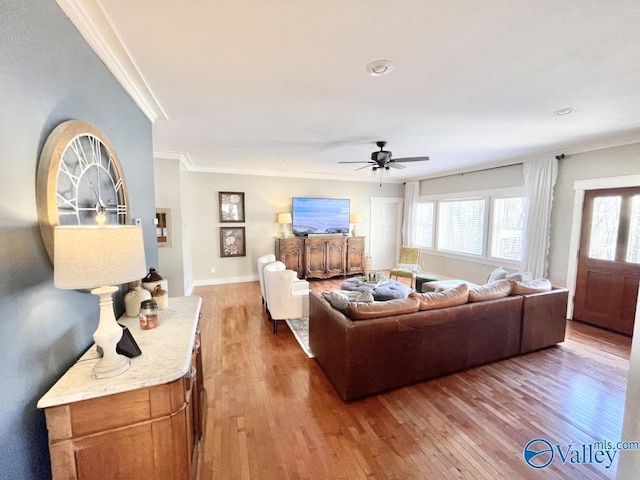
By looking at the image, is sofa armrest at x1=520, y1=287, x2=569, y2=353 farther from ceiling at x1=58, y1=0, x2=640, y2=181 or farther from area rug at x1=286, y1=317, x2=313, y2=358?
area rug at x1=286, y1=317, x2=313, y2=358

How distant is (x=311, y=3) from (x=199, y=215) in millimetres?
5120

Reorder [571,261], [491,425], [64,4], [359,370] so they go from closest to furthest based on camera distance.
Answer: [64,4]
[491,425]
[359,370]
[571,261]

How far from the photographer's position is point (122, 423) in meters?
1.14

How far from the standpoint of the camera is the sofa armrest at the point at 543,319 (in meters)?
2.98

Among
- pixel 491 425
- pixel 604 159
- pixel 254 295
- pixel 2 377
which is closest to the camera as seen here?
pixel 2 377

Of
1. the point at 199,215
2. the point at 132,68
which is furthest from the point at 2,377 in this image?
the point at 199,215

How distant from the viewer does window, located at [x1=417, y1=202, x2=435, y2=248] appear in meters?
6.80

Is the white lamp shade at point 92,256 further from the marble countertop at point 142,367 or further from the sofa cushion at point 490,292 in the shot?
the sofa cushion at point 490,292

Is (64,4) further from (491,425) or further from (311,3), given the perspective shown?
(491,425)

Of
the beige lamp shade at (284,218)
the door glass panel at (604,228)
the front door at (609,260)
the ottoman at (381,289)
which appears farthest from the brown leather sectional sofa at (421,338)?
the beige lamp shade at (284,218)

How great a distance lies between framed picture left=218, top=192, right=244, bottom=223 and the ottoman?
302cm

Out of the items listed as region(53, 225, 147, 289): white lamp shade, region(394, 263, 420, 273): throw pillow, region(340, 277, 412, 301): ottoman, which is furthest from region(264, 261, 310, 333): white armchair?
region(394, 263, 420, 273): throw pillow

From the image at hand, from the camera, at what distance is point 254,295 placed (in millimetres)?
5215

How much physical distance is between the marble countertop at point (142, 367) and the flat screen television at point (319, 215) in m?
4.72
